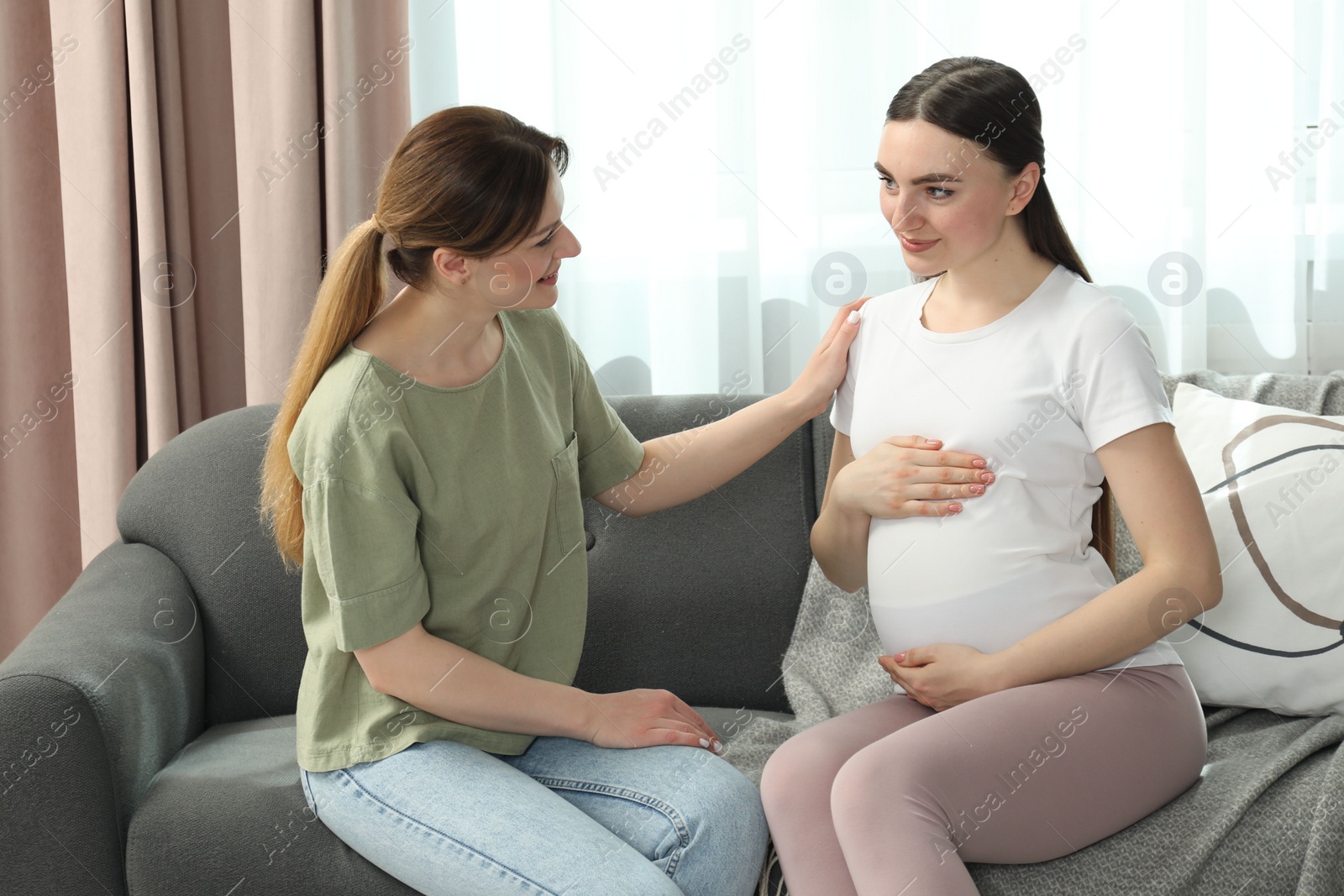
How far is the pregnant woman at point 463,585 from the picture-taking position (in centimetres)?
114

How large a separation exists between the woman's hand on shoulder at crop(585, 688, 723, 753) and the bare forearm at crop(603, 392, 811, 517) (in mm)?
292

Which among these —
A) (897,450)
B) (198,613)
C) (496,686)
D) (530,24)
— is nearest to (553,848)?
(496,686)

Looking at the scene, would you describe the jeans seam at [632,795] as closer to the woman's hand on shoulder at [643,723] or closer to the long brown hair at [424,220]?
the woman's hand on shoulder at [643,723]

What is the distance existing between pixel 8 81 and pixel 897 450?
189cm

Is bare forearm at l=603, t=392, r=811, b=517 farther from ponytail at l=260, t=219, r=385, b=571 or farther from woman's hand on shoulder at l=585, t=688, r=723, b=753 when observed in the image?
ponytail at l=260, t=219, r=385, b=571

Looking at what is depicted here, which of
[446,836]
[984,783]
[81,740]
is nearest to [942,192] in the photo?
[984,783]

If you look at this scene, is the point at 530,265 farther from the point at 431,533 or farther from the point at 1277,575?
the point at 1277,575

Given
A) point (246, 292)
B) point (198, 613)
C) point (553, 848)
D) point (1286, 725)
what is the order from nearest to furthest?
1. point (553, 848)
2. point (1286, 725)
3. point (198, 613)
4. point (246, 292)

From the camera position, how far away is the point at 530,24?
82.3 inches

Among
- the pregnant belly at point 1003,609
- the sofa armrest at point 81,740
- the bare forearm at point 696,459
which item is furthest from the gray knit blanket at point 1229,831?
the sofa armrest at point 81,740

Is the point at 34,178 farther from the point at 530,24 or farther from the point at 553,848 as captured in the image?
the point at 553,848

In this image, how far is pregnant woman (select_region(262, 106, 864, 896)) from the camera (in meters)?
1.14

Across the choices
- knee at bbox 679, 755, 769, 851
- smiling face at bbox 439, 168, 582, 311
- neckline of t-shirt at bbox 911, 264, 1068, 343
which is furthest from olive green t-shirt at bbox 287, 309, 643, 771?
neckline of t-shirt at bbox 911, 264, 1068, 343

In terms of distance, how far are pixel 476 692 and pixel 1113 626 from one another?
698 mm
